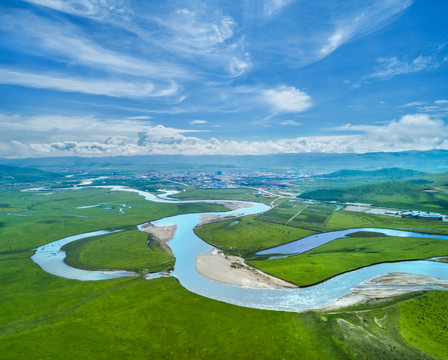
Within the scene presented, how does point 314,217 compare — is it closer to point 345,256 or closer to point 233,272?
point 345,256

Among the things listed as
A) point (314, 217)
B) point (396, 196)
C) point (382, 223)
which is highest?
point (396, 196)

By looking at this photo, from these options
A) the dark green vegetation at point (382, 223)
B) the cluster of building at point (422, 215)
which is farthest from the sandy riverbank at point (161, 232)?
the cluster of building at point (422, 215)

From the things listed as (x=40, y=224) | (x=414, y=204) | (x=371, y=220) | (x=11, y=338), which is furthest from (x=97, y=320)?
(x=414, y=204)

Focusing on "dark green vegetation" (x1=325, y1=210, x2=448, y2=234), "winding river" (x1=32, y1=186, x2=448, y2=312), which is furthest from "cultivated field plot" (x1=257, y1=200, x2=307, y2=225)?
"winding river" (x1=32, y1=186, x2=448, y2=312)

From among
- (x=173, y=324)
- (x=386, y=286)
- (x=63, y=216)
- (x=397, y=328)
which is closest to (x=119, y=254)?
(x=173, y=324)

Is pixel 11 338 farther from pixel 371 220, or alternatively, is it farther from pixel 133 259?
pixel 371 220

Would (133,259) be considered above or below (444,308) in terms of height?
below

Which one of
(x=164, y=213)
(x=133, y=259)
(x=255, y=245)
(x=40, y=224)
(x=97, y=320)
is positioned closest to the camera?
(x=97, y=320)
